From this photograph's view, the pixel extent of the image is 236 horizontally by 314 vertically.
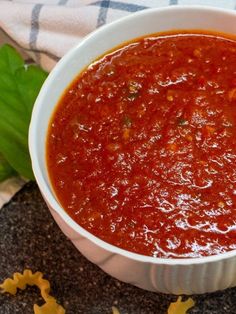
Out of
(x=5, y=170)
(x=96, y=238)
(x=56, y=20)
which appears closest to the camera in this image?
(x=96, y=238)

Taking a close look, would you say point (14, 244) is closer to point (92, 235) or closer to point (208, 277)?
point (92, 235)

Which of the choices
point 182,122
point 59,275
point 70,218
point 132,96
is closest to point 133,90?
point 132,96

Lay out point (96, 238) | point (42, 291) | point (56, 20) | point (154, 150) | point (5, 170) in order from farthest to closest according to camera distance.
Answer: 1. point (56, 20)
2. point (5, 170)
3. point (42, 291)
4. point (154, 150)
5. point (96, 238)

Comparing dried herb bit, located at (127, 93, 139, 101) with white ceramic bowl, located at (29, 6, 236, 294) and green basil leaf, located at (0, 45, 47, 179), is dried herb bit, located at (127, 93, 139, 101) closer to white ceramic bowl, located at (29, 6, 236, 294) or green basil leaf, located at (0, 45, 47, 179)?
white ceramic bowl, located at (29, 6, 236, 294)

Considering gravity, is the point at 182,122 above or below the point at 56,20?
above

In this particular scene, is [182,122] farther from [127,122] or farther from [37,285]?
[37,285]
